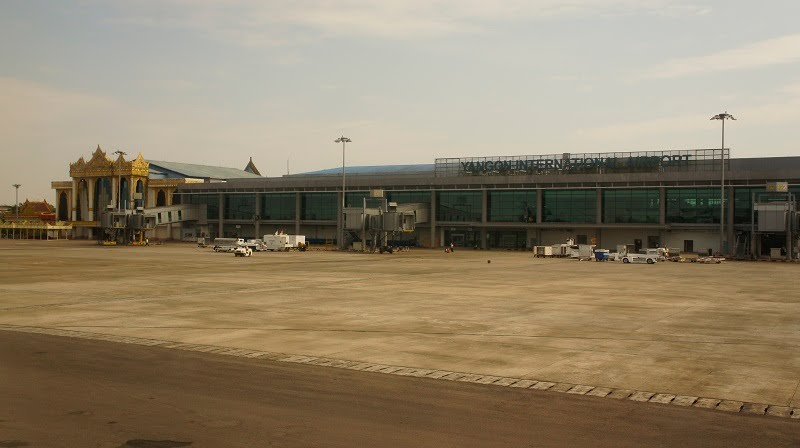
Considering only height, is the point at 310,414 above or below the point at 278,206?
below

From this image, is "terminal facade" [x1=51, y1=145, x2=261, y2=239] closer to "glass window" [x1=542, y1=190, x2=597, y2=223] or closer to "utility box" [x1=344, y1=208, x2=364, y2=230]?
"utility box" [x1=344, y1=208, x2=364, y2=230]

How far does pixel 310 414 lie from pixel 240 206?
521 ft

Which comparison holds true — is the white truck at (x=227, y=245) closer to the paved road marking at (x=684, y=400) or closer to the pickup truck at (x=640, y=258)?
the pickup truck at (x=640, y=258)

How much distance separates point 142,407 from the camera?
54.3 feet

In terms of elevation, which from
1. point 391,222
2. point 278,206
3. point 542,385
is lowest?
point 542,385

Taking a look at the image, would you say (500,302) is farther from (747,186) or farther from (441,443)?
(747,186)

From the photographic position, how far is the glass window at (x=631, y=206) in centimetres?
12875

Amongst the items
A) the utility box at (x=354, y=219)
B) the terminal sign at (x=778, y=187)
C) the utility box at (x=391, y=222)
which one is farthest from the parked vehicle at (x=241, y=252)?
the terminal sign at (x=778, y=187)

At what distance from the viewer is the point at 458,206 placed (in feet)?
481

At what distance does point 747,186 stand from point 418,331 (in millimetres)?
105512

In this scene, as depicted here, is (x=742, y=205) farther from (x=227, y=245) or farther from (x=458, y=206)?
(x=227, y=245)

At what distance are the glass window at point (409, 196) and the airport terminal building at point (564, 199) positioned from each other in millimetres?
253

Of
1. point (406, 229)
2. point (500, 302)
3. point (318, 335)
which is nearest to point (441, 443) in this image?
point (318, 335)

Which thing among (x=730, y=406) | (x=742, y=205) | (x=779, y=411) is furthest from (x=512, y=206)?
(x=779, y=411)
